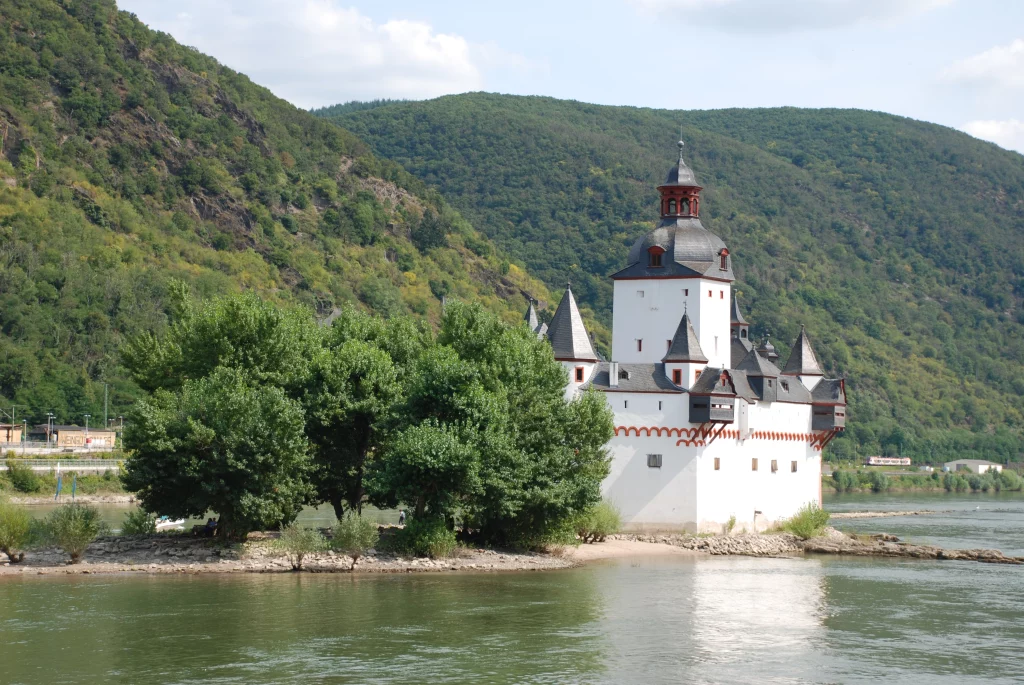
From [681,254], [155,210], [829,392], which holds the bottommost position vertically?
[829,392]

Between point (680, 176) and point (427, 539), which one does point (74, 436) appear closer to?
point (680, 176)

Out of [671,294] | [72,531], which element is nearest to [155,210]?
Result: [671,294]

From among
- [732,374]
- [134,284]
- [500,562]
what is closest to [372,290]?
[134,284]

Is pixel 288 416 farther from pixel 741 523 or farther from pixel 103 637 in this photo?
pixel 741 523

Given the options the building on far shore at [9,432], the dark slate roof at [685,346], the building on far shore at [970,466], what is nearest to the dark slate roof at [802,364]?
the dark slate roof at [685,346]

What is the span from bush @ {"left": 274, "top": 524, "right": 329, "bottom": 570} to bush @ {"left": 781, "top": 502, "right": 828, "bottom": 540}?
26.5 m

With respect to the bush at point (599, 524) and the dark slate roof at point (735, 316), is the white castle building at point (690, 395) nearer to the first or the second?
the bush at point (599, 524)

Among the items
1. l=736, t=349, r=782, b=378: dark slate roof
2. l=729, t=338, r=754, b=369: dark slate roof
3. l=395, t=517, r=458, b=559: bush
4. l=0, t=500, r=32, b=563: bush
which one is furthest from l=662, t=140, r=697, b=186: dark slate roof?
l=0, t=500, r=32, b=563: bush

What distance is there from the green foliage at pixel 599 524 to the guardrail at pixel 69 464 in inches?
1644

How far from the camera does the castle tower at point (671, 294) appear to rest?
2714 inches

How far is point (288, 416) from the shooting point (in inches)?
1941

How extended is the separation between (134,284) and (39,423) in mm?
15144

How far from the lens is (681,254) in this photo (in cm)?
6925

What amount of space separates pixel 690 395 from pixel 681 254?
743 cm
